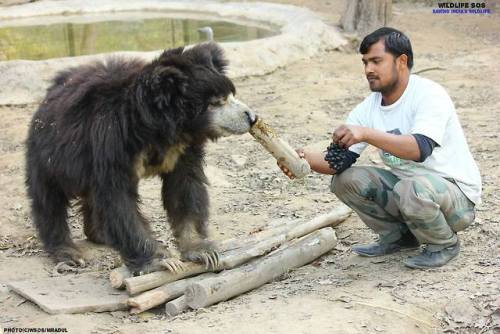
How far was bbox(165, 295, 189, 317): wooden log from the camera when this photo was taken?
3.81 meters

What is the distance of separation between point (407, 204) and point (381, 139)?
0.41 metres

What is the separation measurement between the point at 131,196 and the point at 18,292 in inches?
33.5

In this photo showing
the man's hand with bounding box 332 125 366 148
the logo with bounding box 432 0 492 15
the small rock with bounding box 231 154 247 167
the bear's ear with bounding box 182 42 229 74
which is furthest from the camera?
the logo with bounding box 432 0 492 15

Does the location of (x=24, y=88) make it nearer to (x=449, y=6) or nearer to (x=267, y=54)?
(x=267, y=54)

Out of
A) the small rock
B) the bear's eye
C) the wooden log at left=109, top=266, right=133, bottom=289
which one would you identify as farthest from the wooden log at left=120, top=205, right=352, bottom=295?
the small rock

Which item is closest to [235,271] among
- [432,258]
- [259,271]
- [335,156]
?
[259,271]

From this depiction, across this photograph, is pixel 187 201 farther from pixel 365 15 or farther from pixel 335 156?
pixel 365 15

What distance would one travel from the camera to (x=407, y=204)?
3.83m

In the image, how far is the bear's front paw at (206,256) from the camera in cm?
414

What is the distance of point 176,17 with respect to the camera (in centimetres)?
1421

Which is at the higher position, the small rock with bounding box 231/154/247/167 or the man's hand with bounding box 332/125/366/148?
the man's hand with bounding box 332/125/366/148

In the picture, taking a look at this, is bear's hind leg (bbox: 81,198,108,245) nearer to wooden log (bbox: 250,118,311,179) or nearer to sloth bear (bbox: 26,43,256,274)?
sloth bear (bbox: 26,43,256,274)

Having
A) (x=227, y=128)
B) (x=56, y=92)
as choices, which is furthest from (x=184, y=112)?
(x=56, y=92)

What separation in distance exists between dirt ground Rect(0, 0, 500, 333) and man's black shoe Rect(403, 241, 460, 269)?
51mm
